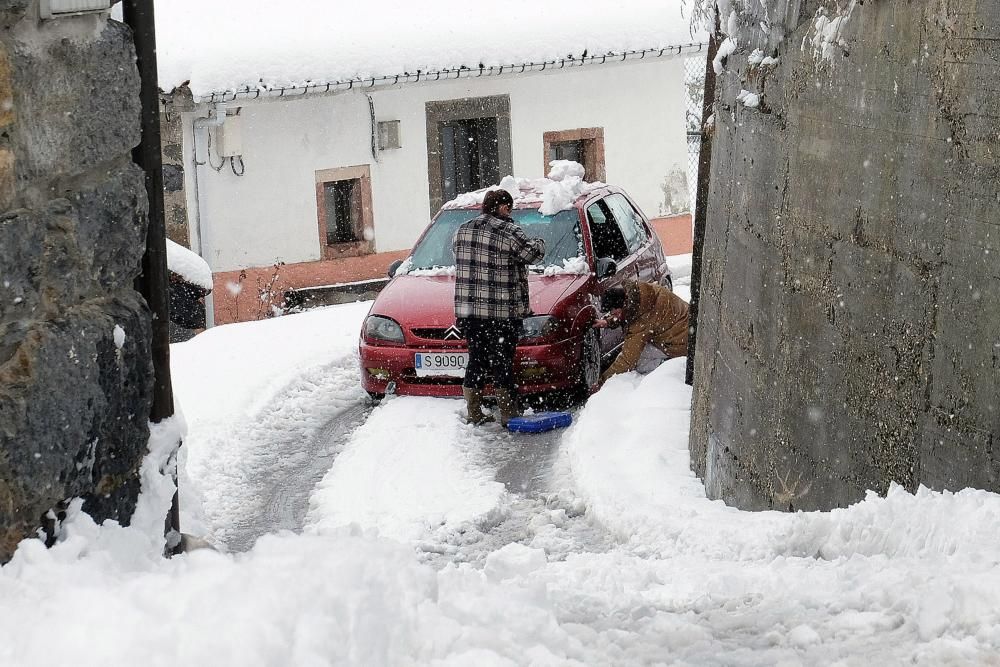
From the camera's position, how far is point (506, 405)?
383 inches

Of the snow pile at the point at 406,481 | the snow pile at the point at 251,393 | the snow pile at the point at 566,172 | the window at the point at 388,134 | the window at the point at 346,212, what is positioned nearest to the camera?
the snow pile at the point at 406,481

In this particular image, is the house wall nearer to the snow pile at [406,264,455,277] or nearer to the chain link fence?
the chain link fence

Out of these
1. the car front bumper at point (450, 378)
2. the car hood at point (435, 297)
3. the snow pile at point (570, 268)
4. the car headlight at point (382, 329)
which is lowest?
the car front bumper at point (450, 378)

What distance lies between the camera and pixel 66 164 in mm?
2635

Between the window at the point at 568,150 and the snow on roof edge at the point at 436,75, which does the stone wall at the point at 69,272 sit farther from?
the window at the point at 568,150

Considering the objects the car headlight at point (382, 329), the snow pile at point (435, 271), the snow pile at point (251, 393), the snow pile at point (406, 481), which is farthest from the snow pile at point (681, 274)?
the snow pile at point (406, 481)

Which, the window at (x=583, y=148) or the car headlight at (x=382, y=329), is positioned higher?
A: the window at (x=583, y=148)

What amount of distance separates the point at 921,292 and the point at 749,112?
219 centimetres

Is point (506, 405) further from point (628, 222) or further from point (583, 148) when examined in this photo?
point (583, 148)

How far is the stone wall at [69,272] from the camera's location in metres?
2.43

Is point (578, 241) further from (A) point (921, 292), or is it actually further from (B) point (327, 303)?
(B) point (327, 303)

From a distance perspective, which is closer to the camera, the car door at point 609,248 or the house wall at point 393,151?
the car door at point 609,248

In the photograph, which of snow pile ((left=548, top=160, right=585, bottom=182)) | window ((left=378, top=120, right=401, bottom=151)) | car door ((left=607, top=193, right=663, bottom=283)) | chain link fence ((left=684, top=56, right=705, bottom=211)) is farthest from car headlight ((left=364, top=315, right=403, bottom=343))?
chain link fence ((left=684, top=56, right=705, bottom=211))

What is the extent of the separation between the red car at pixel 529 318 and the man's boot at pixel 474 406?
1.15 ft
